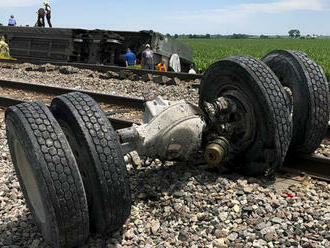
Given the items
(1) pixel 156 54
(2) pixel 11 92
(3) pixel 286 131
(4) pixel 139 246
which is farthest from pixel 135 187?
(1) pixel 156 54

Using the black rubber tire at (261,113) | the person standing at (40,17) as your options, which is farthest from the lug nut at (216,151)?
the person standing at (40,17)

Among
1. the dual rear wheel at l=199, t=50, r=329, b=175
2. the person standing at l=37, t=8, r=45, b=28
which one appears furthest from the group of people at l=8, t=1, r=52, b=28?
the dual rear wheel at l=199, t=50, r=329, b=175

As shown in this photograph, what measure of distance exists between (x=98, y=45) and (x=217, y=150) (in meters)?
14.7

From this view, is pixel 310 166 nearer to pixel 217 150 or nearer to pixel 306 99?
pixel 306 99

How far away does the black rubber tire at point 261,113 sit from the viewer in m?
3.96

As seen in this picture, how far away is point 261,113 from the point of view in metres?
4.02

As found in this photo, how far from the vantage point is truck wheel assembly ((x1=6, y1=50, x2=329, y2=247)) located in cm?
289

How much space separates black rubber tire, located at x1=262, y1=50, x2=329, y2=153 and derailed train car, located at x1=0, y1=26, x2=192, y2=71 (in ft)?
39.9

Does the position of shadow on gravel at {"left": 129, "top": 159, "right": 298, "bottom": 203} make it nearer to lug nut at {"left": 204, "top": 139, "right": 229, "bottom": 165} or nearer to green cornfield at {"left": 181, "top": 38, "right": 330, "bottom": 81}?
lug nut at {"left": 204, "top": 139, "right": 229, "bottom": 165}

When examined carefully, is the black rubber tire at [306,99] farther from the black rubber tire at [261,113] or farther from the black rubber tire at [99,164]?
the black rubber tire at [99,164]

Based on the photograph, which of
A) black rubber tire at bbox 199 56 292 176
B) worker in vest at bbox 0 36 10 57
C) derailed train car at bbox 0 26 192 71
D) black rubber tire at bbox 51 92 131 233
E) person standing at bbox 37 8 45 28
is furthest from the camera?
person standing at bbox 37 8 45 28

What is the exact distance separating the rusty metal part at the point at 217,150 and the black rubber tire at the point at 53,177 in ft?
5.11

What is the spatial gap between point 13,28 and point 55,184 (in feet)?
66.3

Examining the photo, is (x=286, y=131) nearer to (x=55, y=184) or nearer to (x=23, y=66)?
(x=55, y=184)
